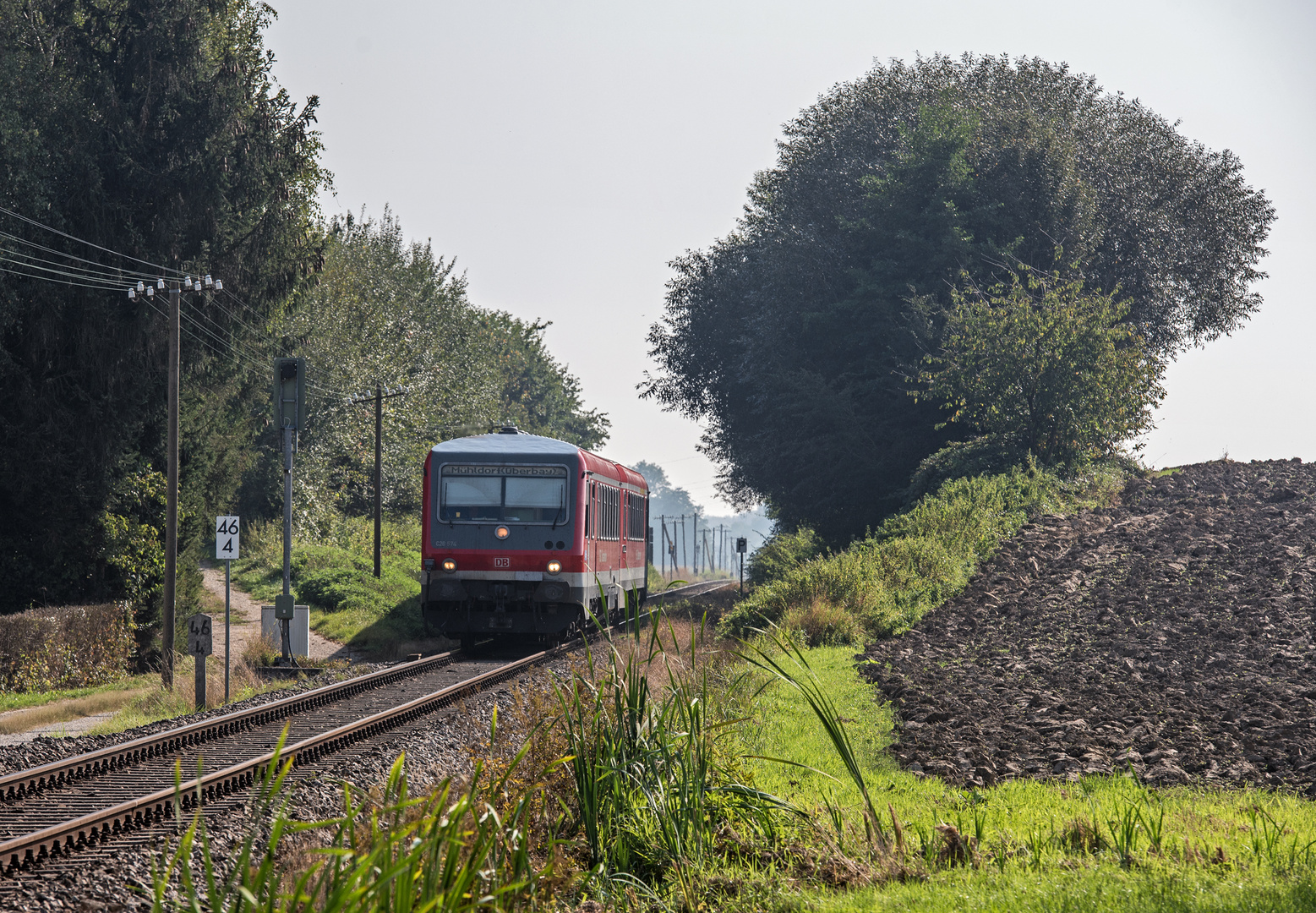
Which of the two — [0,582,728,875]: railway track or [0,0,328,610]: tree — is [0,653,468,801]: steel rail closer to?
[0,582,728,875]: railway track

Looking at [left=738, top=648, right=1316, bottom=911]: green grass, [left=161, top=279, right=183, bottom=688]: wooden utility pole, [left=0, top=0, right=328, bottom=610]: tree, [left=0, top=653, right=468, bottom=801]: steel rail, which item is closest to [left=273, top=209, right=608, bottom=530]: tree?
[left=0, top=0, right=328, bottom=610]: tree

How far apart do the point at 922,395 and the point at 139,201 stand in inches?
849

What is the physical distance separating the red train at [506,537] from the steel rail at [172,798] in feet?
17.0

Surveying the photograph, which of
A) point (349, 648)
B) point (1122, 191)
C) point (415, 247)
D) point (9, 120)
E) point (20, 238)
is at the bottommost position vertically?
point (349, 648)

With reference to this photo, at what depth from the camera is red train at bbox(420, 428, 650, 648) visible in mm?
19844

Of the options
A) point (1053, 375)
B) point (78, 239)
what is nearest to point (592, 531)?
point (78, 239)

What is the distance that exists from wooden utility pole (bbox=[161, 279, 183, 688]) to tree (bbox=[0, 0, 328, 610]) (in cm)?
354

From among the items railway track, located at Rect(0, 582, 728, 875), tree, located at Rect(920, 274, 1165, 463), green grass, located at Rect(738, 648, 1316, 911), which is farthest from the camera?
tree, located at Rect(920, 274, 1165, 463)

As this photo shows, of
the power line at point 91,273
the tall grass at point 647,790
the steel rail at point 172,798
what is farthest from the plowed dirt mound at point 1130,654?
the power line at point 91,273

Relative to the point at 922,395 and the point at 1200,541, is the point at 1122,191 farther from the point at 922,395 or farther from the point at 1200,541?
the point at 1200,541

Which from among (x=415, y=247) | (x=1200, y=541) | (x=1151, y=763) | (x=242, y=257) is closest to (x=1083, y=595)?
(x=1200, y=541)

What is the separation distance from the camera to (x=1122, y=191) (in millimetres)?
42375

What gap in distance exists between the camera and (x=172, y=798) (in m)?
9.48

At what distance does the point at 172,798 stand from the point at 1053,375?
26.8 metres
